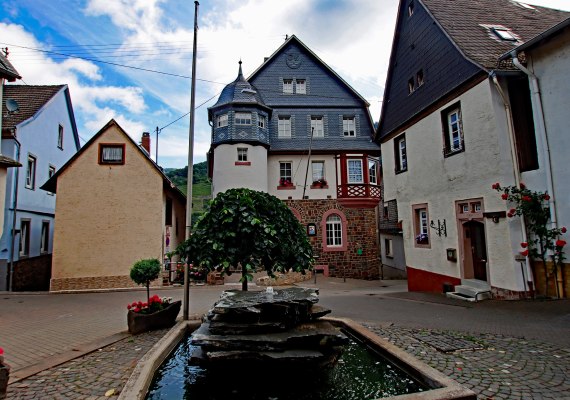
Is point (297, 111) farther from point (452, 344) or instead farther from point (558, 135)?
point (452, 344)

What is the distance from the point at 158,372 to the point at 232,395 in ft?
4.32

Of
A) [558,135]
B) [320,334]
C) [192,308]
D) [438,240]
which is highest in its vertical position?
[558,135]

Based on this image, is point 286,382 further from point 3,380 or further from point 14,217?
point 14,217

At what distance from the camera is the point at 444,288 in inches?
481

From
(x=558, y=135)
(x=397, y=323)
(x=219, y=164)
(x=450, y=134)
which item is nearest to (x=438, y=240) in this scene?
(x=450, y=134)

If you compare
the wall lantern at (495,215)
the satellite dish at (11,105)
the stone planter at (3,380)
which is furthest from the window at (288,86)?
the stone planter at (3,380)

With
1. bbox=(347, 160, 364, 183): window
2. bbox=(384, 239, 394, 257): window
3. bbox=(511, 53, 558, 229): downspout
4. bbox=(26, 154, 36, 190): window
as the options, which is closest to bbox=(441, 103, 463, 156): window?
bbox=(511, 53, 558, 229): downspout

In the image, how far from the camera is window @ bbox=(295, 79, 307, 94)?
23.3 metres

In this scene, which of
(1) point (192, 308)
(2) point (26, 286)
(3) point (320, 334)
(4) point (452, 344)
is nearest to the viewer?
(3) point (320, 334)

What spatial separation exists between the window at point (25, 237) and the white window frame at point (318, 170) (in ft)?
53.4

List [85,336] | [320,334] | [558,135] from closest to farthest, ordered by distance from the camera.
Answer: [320,334]
[85,336]
[558,135]

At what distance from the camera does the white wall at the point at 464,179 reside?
9.57m

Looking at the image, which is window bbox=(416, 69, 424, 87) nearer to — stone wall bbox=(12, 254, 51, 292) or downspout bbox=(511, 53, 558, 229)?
→ downspout bbox=(511, 53, 558, 229)

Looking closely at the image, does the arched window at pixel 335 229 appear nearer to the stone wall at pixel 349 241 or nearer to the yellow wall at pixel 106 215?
the stone wall at pixel 349 241
